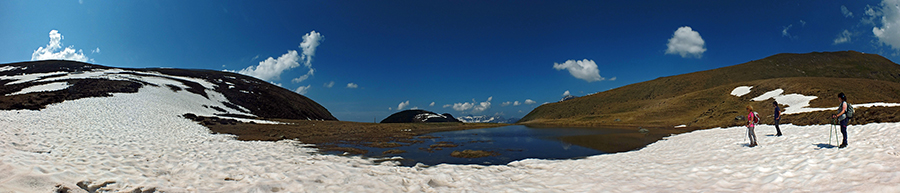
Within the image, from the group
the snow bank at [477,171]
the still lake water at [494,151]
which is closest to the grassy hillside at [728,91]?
the still lake water at [494,151]

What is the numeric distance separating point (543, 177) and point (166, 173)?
13085 millimetres

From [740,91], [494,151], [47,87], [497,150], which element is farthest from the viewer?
[740,91]

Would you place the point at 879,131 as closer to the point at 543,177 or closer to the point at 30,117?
the point at 543,177

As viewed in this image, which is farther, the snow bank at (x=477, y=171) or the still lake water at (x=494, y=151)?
the still lake water at (x=494, y=151)

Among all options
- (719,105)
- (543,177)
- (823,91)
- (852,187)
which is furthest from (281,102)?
(823,91)

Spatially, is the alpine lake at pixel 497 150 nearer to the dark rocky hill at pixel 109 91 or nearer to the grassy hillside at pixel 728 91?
the grassy hillside at pixel 728 91

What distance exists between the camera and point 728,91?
204 feet

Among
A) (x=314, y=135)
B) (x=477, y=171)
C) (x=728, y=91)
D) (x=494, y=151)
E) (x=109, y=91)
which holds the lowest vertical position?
(x=477, y=171)

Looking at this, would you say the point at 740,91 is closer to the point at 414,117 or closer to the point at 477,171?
the point at 477,171

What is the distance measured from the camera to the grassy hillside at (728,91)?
46.9 metres

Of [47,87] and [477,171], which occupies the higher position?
[47,87]

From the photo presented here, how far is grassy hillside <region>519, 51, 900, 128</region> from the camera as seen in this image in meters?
46.9

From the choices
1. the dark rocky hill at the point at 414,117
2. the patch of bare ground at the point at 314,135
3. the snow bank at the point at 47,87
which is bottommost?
the patch of bare ground at the point at 314,135

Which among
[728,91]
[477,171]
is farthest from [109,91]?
[728,91]
